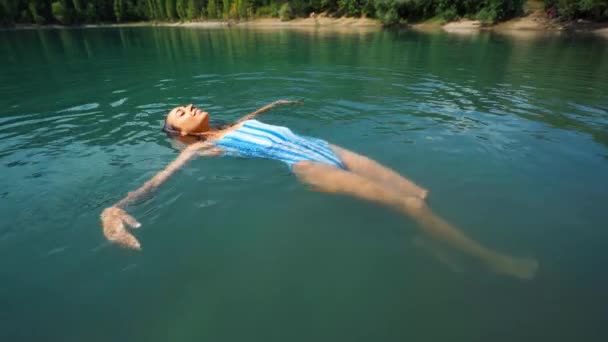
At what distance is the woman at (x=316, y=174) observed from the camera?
3803 millimetres

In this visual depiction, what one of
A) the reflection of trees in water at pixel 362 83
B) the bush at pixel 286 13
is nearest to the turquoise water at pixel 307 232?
the reflection of trees in water at pixel 362 83

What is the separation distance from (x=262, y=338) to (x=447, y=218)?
2842mm

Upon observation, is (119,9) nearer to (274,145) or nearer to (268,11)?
(268,11)

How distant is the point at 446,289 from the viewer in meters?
3.53

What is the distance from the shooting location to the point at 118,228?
389cm

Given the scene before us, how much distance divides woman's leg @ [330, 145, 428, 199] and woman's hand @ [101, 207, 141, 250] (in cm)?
304

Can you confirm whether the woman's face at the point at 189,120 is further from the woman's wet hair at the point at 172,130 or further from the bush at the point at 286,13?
the bush at the point at 286,13

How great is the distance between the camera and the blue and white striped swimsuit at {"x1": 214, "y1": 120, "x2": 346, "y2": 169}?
17.3ft

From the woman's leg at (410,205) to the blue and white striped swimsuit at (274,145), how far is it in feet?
0.67

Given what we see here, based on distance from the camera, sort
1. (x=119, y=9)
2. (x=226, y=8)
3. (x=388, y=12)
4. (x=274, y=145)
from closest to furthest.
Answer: (x=274, y=145) → (x=388, y=12) → (x=226, y=8) → (x=119, y=9)

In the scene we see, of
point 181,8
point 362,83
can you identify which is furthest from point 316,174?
point 181,8

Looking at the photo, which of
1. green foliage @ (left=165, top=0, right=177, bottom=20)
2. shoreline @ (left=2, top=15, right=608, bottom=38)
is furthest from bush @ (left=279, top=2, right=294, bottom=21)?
green foliage @ (left=165, top=0, right=177, bottom=20)

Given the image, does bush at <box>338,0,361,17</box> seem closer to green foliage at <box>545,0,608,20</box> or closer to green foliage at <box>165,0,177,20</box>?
green foliage at <box>545,0,608,20</box>

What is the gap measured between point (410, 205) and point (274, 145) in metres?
2.31
